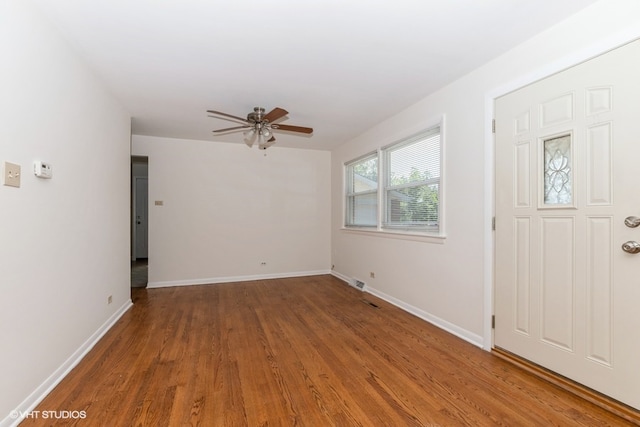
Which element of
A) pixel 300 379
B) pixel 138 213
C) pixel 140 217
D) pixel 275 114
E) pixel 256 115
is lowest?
pixel 300 379

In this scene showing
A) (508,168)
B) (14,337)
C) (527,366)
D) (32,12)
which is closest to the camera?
(14,337)

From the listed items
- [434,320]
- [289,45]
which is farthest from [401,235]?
[289,45]

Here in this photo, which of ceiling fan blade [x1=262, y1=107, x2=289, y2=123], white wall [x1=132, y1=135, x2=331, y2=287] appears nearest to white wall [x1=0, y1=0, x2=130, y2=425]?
ceiling fan blade [x1=262, y1=107, x2=289, y2=123]

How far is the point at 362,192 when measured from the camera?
489 cm

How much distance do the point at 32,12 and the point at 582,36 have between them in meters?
3.48

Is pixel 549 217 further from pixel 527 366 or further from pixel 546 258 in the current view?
pixel 527 366

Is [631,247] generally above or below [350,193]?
below

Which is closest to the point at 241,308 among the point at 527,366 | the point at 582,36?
the point at 527,366

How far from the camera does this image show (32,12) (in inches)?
70.2

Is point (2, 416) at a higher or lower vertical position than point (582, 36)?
lower

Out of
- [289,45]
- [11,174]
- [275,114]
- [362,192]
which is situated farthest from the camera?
[362,192]

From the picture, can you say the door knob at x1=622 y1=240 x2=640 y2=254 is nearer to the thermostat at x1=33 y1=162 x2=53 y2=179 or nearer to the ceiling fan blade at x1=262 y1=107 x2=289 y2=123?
the ceiling fan blade at x1=262 y1=107 x2=289 y2=123

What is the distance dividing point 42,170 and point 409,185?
346 cm

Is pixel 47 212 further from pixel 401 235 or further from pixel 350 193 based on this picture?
pixel 350 193
